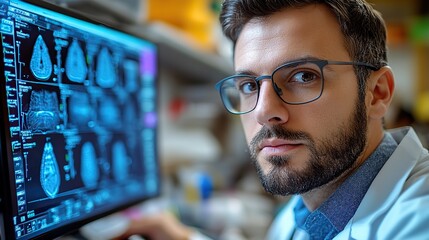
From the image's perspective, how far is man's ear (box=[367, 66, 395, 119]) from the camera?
0.81 m

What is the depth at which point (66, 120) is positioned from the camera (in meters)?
0.80

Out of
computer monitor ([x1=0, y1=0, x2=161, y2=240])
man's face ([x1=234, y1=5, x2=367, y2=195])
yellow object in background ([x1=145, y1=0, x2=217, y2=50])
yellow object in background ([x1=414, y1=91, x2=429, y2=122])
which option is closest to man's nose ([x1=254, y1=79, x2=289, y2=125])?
man's face ([x1=234, y1=5, x2=367, y2=195])

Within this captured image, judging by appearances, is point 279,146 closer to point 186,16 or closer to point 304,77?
point 304,77

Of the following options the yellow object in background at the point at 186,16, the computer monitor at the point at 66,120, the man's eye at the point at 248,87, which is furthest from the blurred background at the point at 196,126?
the man's eye at the point at 248,87

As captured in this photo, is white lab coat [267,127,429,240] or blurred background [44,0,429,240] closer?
white lab coat [267,127,429,240]

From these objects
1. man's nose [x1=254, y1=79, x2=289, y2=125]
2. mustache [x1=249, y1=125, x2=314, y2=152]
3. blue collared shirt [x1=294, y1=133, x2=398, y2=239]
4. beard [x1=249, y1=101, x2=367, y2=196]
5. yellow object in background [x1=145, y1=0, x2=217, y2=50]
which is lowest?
blue collared shirt [x1=294, y1=133, x2=398, y2=239]

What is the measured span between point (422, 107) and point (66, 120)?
12.0 feet

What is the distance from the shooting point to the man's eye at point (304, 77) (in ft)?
2.46

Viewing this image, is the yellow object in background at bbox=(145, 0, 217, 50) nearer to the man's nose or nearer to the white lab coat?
the man's nose

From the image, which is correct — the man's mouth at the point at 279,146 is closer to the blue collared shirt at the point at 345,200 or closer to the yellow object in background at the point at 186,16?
the blue collared shirt at the point at 345,200

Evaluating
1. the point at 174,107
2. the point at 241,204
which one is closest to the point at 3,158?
the point at 241,204

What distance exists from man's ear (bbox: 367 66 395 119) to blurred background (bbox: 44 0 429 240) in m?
0.38

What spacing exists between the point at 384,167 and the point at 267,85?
275 mm

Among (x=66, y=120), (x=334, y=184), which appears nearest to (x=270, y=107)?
(x=334, y=184)
